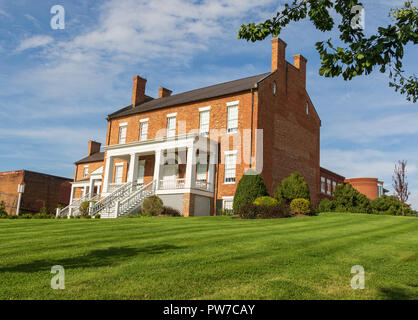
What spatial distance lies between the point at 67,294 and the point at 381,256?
734 cm

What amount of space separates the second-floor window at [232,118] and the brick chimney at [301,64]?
28.3 feet

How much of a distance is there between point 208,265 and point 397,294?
355cm

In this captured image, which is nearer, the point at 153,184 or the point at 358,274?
the point at 358,274

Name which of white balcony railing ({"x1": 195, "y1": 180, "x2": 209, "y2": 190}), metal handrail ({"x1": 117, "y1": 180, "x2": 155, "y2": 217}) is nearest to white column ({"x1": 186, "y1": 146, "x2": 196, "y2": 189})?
white balcony railing ({"x1": 195, "y1": 180, "x2": 209, "y2": 190})

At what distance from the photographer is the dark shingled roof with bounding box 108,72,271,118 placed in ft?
93.9

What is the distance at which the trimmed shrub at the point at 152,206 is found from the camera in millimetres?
24578

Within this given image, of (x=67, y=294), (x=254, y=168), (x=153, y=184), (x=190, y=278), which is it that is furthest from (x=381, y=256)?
(x=153, y=184)

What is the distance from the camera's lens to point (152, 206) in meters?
24.6

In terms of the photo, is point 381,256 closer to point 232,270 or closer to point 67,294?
point 232,270

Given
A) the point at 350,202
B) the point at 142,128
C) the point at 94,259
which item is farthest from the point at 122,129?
the point at 94,259

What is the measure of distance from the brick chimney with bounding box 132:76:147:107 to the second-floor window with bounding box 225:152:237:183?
15.1m

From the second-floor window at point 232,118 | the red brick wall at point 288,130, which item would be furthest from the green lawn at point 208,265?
the second-floor window at point 232,118

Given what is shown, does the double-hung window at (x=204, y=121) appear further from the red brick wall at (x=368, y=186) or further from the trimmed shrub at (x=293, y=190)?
the red brick wall at (x=368, y=186)

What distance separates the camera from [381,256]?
9.55 m
